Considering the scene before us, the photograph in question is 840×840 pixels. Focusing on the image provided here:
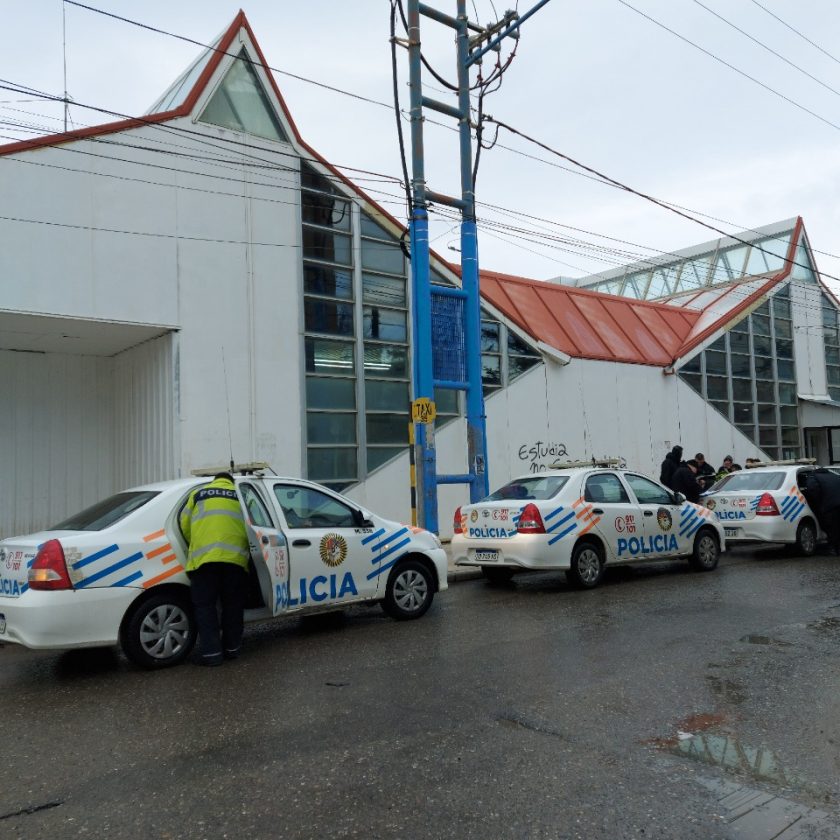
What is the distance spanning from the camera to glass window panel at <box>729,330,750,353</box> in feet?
75.6

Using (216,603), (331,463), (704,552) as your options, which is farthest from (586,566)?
(331,463)

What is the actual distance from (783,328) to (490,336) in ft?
42.9

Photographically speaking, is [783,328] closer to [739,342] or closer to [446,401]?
[739,342]

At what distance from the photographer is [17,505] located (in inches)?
497

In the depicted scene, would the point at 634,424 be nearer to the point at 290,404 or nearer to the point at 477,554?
the point at 290,404

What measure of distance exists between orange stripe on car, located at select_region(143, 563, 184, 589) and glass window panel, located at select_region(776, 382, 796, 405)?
73.4 feet

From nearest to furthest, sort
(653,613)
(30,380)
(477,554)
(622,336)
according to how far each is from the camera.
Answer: (653,613) < (477,554) < (30,380) < (622,336)

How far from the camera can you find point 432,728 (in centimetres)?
456

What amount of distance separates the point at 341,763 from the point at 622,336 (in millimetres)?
18277

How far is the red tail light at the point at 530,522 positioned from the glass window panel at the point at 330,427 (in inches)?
213

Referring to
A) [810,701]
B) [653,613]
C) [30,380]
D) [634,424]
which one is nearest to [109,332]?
[30,380]

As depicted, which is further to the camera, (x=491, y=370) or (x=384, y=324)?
(x=491, y=370)

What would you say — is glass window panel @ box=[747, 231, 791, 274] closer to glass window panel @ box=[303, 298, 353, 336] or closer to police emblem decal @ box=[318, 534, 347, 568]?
glass window panel @ box=[303, 298, 353, 336]

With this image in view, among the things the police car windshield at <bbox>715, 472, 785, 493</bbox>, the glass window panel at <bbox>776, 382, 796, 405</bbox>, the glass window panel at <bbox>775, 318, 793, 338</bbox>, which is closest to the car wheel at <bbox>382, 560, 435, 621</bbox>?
the police car windshield at <bbox>715, 472, 785, 493</bbox>
